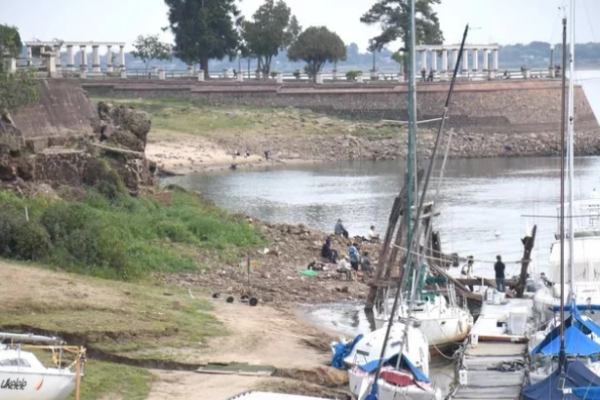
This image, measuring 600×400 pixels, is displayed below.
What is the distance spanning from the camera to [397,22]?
124m

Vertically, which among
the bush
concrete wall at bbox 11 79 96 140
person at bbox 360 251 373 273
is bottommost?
person at bbox 360 251 373 273

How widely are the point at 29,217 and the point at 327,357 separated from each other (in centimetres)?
1148

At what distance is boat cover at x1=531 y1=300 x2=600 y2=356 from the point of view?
27.5 meters

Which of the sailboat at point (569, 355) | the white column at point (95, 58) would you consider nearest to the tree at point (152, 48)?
the white column at point (95, 58)

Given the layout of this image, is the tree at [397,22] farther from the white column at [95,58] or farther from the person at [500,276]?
the person at [500,276]

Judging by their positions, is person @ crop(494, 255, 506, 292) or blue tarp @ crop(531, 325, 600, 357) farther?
person @ crop(494, 255, 506, 292)

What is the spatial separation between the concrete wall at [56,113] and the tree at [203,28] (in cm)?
6330

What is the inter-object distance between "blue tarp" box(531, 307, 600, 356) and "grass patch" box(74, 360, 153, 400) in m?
7.47

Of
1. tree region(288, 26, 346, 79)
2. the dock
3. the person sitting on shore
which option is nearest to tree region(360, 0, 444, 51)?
tree region(288, 26, 346, 79)

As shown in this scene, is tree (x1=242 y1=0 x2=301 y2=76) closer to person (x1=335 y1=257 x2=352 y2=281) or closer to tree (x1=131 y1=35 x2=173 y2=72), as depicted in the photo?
tree (x1=131 y1=35 x2=173 y2=72)

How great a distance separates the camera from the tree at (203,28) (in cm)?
11831

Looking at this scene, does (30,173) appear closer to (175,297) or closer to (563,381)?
(175,297)

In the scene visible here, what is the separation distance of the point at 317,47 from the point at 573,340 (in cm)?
9583

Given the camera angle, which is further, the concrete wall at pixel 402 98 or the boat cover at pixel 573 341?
the concrete wall at pixel 402 98
